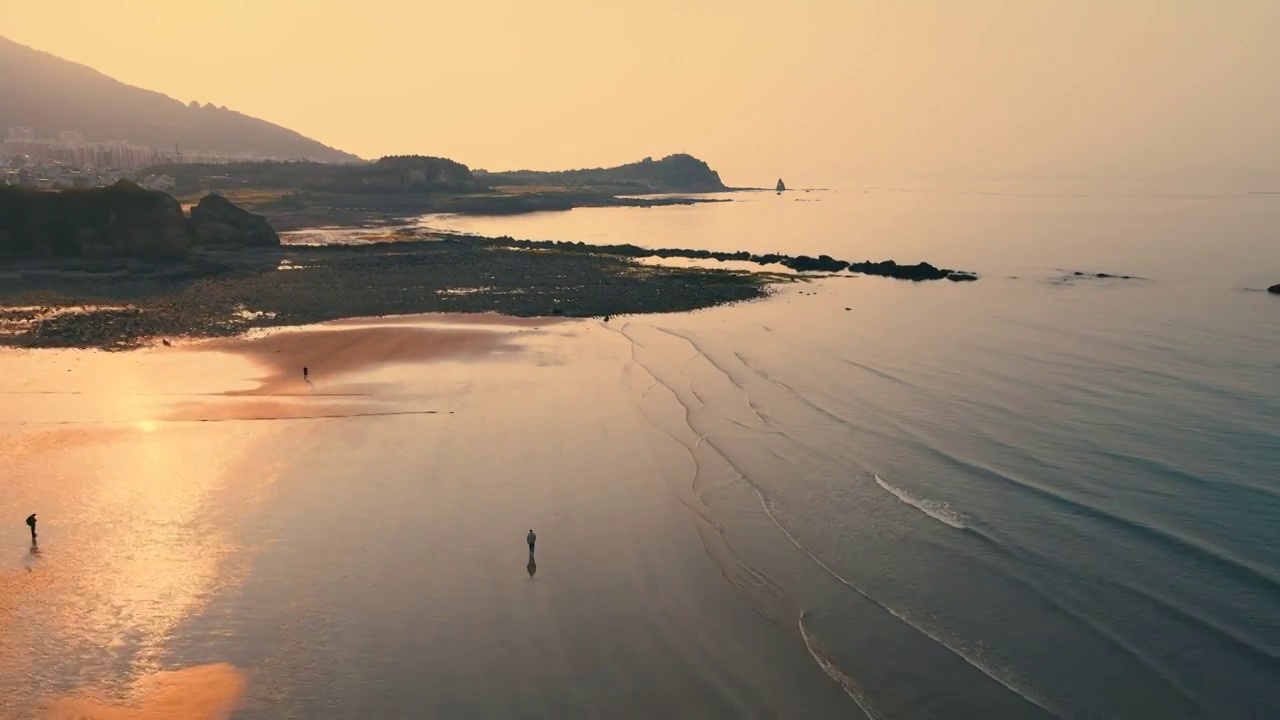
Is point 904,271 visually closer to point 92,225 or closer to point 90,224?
point 92,225

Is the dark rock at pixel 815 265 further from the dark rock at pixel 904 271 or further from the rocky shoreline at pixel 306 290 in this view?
the rocky shoreline at pixel 306 290

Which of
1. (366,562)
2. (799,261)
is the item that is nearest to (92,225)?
(366,562)

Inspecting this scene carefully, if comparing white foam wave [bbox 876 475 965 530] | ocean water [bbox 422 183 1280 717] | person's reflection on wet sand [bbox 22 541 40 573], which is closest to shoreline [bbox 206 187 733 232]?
ocean water [bbox 422 183 1280 717]

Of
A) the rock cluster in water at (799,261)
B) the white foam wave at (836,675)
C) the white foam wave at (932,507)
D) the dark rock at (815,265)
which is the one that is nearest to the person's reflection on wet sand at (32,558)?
the white foam wave at (836,675)

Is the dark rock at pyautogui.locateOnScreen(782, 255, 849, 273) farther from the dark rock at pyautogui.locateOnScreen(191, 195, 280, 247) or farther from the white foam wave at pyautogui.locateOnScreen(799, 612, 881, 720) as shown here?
the white foam wave at pyautogui.locateOnScreen(799, 612, 881, 720)

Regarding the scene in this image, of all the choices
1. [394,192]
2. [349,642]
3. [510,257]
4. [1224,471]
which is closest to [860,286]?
[510,257]

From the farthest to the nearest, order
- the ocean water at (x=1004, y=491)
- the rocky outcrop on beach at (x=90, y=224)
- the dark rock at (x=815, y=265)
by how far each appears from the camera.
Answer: the dark rock at (x=815, y=265)
the rocky outcrop on beach at (x=90, y=224)
the ocean water at (x=1004, y=491)
